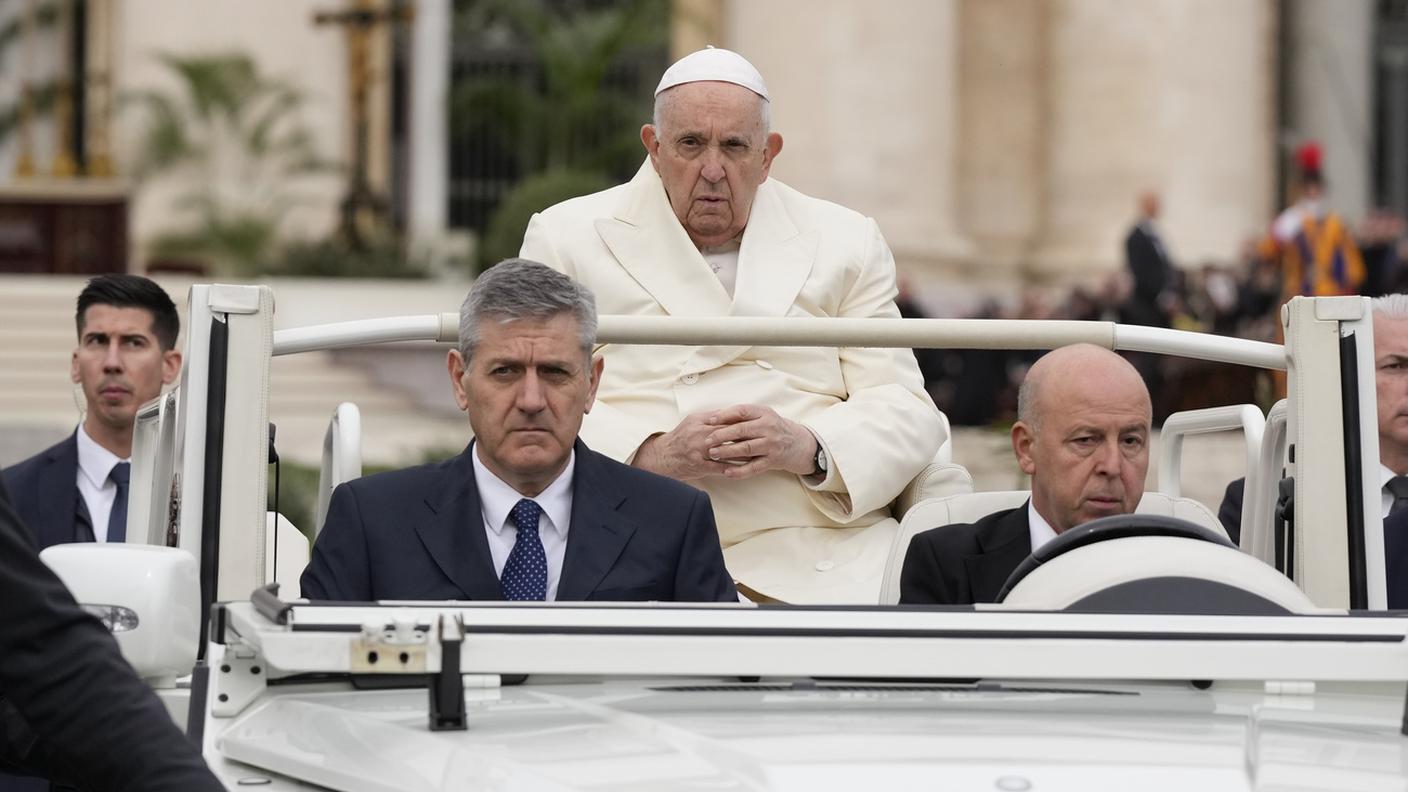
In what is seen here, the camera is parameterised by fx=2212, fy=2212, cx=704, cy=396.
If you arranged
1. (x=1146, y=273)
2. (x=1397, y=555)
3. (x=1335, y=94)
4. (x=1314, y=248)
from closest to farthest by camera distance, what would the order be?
1. (x=1397, y=555)
2. (x=1314, y=248)
3. (x=1146, y=273)
4. (x=1335, y=94)

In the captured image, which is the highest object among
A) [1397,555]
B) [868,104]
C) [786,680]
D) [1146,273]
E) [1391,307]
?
[868,104]

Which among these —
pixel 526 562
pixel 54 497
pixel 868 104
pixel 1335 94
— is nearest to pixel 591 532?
pixel 526 562

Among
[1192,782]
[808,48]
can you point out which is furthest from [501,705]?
[808,48]

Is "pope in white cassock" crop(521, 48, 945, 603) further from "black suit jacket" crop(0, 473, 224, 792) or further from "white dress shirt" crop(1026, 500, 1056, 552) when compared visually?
"black suit jacket" crop(0, 473, 224, 792)

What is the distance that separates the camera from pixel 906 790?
2551mm

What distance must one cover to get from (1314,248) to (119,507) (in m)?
15.1

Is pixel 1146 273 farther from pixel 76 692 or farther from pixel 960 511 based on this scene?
pixel 76 692

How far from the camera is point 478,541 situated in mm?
3961

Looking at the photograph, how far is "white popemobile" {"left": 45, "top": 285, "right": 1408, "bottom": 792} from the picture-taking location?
267 centimetres

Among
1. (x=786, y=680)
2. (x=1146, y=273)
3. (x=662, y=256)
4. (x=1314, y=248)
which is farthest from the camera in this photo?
(x=1146, y=273)

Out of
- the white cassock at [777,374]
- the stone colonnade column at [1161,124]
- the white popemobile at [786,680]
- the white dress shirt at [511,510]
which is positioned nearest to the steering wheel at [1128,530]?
the white popemobile at [786,680]

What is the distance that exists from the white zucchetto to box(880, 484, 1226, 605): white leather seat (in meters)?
1.15

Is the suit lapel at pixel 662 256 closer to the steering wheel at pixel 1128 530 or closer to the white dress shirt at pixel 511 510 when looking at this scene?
the white dress shirt at pixel 511 510

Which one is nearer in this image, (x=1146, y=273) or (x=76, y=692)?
(x=76, y=692)
